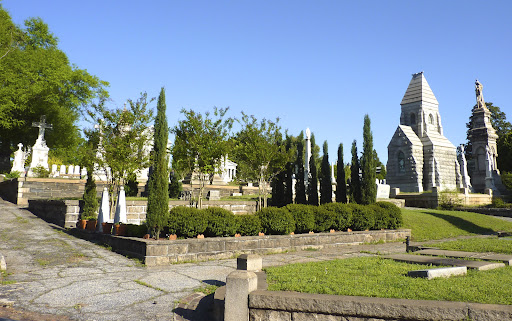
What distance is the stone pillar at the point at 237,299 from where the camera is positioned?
4590 mm

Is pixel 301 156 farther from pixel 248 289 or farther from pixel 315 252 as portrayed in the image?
pixel 248 289

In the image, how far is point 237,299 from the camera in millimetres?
4621

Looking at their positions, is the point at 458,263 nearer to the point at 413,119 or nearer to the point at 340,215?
the point at 340,215

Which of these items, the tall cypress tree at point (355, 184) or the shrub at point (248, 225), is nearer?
the shrub at point (248, 225)

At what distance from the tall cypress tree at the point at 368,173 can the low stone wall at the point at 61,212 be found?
44.0ft

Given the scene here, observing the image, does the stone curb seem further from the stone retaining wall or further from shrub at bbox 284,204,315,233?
the stone retaining wall

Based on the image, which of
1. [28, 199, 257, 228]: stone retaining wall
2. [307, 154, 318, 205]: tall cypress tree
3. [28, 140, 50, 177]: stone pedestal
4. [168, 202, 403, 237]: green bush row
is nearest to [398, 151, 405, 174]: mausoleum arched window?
[307, 154, 318, 205]: tall cypress tree

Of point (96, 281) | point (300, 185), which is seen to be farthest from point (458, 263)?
point (300, 185)

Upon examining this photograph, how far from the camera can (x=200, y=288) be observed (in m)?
6.51

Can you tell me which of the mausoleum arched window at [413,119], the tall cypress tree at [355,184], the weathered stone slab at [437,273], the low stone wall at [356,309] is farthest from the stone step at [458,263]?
the mausoleum arched window at [413,119]

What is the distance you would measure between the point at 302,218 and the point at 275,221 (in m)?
1.32

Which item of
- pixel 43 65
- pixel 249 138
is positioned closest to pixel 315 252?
pixel 249 138

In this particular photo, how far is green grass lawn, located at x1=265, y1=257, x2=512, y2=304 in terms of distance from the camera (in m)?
4.55

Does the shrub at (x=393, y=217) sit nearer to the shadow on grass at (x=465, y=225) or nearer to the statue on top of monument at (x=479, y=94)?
the shadow on grass at (x=465, y=225)
